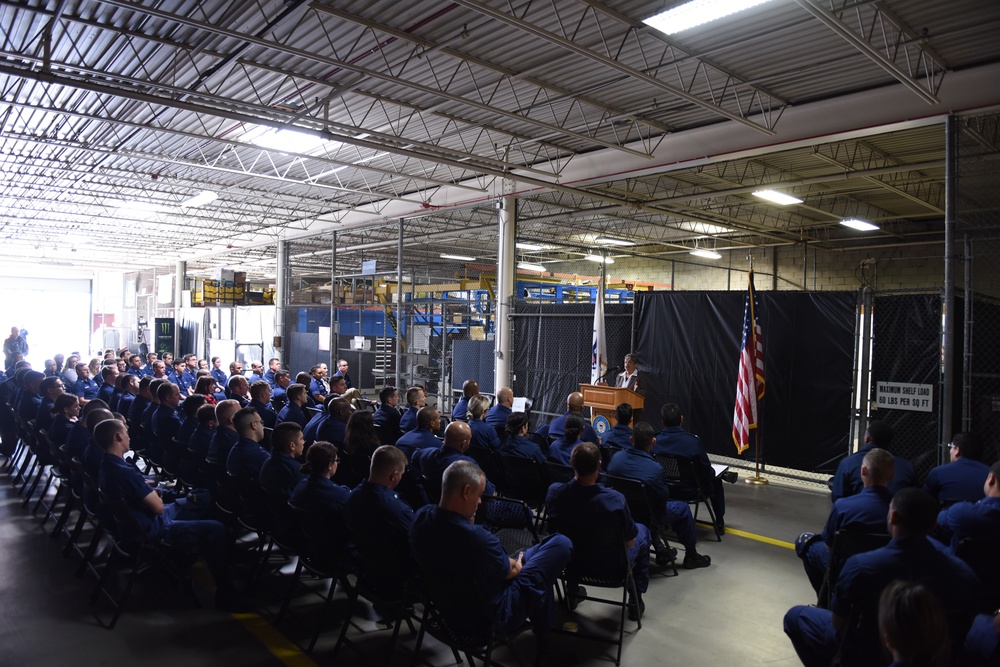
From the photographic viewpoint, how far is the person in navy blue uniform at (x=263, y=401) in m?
7.42

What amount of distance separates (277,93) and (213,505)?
5.96 meters

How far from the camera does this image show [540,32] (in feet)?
19.8

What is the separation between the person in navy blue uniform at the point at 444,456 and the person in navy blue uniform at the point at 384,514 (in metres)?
1.08

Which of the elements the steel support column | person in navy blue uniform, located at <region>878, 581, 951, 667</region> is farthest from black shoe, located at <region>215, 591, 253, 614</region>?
the steel support column

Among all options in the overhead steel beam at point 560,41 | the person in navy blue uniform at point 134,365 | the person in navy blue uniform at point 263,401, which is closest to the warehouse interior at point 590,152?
the overhead steel beam at point 560,41

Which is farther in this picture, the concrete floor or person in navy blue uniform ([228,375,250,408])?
person in navy blue uniform ([228,375,250,408])

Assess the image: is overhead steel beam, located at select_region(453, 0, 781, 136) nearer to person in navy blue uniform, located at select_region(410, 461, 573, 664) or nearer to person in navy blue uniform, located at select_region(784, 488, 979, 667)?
person in navy blue uniform, located at select_region(410, 461, 573, 664)

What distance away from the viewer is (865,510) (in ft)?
11.3

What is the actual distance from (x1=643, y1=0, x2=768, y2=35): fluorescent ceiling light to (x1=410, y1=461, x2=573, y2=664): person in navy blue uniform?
15.2ft

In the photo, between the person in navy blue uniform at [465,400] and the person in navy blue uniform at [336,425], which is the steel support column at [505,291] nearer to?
the person in navy blue uniform at [465,400]

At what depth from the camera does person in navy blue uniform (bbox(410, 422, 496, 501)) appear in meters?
4.66

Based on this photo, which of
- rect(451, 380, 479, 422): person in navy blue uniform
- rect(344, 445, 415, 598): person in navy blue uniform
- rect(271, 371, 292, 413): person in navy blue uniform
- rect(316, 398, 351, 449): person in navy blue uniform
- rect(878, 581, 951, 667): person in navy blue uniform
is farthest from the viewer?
rect(271, 371, 292, 413): person in navy blue uniform

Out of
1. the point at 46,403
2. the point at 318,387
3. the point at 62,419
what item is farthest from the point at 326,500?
the point at 318,387

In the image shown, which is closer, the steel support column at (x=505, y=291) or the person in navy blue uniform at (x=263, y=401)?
the person in navy blue uniform at (x=263, y=401)
